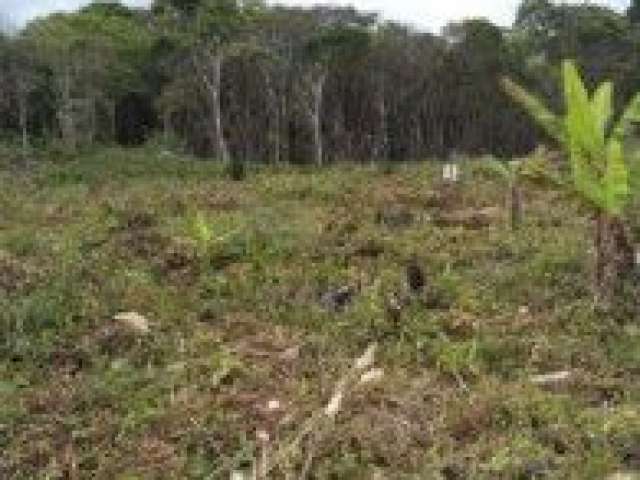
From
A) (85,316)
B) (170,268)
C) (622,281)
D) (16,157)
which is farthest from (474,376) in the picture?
(16,157)

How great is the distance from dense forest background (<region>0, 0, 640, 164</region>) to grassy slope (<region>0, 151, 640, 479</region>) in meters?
23.3

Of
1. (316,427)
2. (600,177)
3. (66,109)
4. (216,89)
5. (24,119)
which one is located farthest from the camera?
(66,109)

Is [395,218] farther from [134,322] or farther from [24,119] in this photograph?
[24,119]

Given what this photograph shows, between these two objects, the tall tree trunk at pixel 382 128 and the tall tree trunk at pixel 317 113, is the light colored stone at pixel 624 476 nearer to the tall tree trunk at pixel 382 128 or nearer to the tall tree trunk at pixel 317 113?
the tall tree trunk at pixel 317 113

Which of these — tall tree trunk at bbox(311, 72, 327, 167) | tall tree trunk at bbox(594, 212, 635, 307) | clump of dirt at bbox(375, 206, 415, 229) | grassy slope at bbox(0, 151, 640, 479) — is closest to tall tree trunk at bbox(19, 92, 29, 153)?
tall tree trunk at bbox(311, 72, 327, 167)

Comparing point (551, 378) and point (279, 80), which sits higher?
point (279, 80)

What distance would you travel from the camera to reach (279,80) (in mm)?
40156

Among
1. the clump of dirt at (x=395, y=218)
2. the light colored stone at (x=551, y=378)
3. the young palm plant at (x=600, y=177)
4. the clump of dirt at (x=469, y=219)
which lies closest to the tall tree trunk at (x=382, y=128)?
the clump of dirt at (x=469, y=219)

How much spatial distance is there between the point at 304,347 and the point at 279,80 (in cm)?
3123

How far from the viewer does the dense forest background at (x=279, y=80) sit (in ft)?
128

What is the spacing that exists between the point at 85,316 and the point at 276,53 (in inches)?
1193

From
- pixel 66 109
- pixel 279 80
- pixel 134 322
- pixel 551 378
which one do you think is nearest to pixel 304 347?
pixel 134 322

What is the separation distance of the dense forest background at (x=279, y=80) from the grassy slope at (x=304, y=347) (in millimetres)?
23289

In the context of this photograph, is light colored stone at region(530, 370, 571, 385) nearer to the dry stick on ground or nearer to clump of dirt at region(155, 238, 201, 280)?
the dry stick on ground
